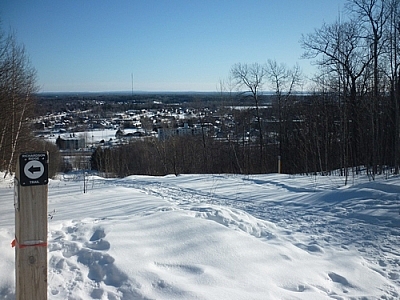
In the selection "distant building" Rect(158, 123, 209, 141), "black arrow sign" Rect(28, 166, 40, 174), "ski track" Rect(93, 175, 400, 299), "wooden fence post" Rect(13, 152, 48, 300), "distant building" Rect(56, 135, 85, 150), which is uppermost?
"black arrow sign" Rect(28, 166, 40, 174)

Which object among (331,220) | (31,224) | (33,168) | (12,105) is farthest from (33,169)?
(12,105)

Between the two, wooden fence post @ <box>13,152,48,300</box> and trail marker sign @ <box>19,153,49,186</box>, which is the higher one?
trail marker sign @ <box>19,153,49,186</box>

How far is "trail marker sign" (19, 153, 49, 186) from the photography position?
2.62 m

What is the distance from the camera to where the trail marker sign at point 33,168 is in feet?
8.61

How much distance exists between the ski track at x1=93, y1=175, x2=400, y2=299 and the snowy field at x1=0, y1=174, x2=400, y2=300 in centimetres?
2

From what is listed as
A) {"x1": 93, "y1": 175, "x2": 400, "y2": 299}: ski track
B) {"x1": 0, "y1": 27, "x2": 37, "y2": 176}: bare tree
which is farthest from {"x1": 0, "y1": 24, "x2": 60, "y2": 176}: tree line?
{"x1": 93, "y1": 175, "x2": 400, "y2": 299}: ski track

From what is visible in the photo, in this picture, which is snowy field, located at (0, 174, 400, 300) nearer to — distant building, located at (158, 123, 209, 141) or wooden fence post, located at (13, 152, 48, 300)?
wooden fence post, located at (13, 152, 48, 300)

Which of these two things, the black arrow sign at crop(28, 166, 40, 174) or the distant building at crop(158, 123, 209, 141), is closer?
the black arrow sign at crop(28, 166, 40, 174)

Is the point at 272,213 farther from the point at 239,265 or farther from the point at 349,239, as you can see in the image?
the point at 239,265

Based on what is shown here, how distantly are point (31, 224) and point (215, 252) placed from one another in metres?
2.22

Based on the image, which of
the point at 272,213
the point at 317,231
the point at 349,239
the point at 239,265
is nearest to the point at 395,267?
the point at 349,239

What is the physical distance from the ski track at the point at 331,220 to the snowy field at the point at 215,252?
2 cm

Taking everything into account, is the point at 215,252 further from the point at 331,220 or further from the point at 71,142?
the point at 71,142

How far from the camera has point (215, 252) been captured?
4.35 metres
